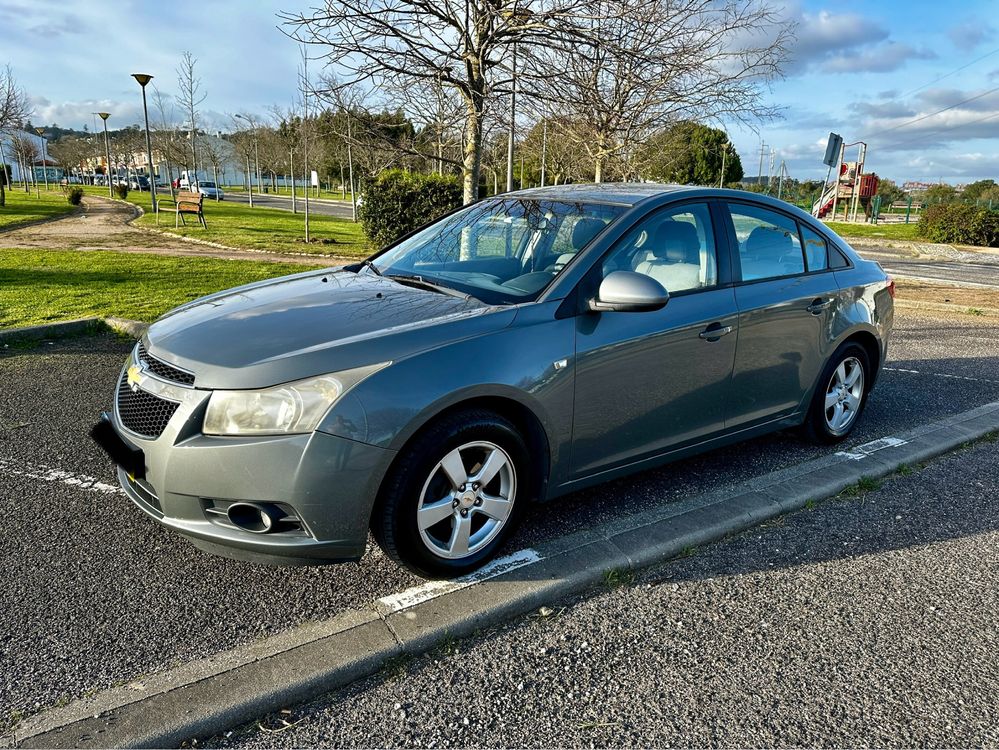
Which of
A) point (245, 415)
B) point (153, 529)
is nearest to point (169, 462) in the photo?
point (245, 415)

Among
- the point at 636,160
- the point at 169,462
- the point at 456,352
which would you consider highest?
the point at 636,160

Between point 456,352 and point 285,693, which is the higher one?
point 456,352

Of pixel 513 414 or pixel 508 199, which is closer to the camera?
pixel 513 414

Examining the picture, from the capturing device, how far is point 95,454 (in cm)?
416

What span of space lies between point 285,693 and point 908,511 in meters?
3.24

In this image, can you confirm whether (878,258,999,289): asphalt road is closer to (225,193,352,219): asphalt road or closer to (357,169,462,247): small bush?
(357,169,462,247): small bush

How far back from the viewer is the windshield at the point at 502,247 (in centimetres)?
341

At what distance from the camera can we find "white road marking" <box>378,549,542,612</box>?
110 inches

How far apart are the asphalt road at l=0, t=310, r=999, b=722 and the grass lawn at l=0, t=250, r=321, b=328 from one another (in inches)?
119

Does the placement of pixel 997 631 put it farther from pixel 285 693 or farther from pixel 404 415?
pixel 285 693

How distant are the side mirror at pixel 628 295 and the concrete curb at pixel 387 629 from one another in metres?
1.04

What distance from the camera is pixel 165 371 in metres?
2.88

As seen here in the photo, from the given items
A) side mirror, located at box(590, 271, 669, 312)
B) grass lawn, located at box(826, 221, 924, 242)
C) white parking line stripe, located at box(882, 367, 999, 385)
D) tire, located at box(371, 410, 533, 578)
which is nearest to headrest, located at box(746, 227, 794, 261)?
side mirror, located at box(590, 271, 669, 312)

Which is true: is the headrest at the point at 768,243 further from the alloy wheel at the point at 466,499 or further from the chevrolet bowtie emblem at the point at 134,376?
the chevrolet bowtie emblem at the point at 134,376
